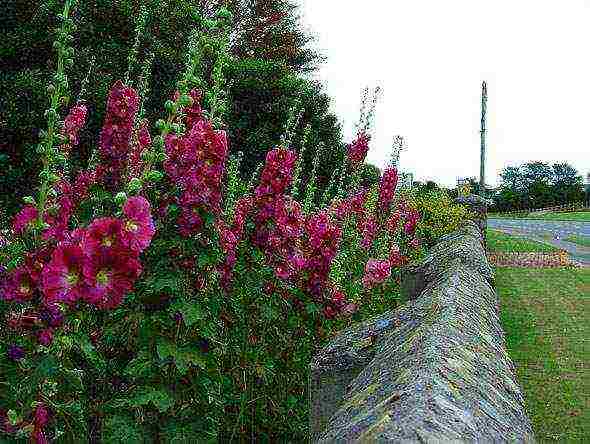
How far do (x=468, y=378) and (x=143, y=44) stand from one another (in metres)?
9.92

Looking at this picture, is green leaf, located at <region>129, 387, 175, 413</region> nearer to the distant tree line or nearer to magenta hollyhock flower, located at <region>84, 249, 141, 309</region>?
magenta hollyhock flower, located at <region>84, 249, 141, 309</region>

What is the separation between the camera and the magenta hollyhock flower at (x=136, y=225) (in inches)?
81.8

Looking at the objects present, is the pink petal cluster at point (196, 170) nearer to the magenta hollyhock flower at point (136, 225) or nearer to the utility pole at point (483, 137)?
the magenta hollyhock flower at point (136, 225)

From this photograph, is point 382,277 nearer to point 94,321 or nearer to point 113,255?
point 94,321

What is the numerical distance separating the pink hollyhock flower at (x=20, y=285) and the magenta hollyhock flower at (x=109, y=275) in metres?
0.24

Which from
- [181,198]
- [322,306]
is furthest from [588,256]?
[181,198]

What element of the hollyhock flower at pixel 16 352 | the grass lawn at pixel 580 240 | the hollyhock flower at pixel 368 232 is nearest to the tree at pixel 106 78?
the hollyhock flower at pixel 368 232

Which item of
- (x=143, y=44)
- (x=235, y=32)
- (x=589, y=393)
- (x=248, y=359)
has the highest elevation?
(x=235, y=32)

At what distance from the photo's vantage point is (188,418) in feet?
9.02

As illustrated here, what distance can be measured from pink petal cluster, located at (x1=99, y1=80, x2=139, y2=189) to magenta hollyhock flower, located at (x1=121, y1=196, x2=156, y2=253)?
3.68ft

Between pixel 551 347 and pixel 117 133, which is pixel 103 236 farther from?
pixel 551 347

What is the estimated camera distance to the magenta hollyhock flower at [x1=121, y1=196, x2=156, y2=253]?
81.8 inches

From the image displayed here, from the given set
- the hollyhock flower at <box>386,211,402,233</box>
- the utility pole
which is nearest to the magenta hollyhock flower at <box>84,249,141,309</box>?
the hollyhock flower at <box>386,211,402,233</box>

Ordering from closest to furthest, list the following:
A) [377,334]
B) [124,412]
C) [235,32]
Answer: [124,412] → [377,334] → [235,32]
